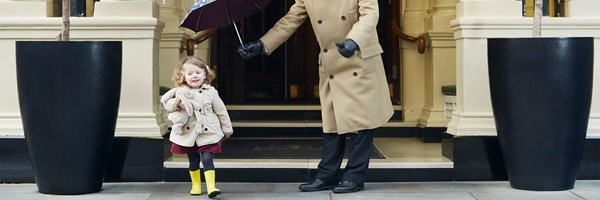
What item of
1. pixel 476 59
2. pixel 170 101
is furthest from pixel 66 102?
pixel 476 59

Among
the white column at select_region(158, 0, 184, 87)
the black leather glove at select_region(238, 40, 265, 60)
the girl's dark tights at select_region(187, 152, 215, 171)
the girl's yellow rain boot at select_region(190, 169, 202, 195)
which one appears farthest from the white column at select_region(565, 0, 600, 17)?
the white column at select_region(158, 0, 184, 87)

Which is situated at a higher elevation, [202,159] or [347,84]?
[347,84]

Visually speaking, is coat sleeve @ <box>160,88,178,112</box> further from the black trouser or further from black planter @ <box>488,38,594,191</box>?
black planter @ <box>488,38,594,191</box>

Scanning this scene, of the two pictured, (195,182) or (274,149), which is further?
(274,149)

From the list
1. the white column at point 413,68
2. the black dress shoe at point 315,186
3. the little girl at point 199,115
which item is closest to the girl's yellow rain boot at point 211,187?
the little girl at point 199,115

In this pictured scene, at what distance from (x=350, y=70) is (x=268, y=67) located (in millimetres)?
5294

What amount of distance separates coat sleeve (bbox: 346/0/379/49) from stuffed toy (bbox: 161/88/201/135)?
116cm

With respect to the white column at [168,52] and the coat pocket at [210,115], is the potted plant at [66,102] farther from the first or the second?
the white column at [168,52]

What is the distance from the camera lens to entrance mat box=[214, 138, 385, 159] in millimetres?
7199

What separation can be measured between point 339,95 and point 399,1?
3.83 metres

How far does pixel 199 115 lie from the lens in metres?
5.73

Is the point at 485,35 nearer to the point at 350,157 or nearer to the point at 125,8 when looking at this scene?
the point at 350,157

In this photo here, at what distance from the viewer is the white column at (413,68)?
9.30 meters

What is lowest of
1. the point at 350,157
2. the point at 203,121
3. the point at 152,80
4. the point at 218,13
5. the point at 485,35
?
the point at 350,157
